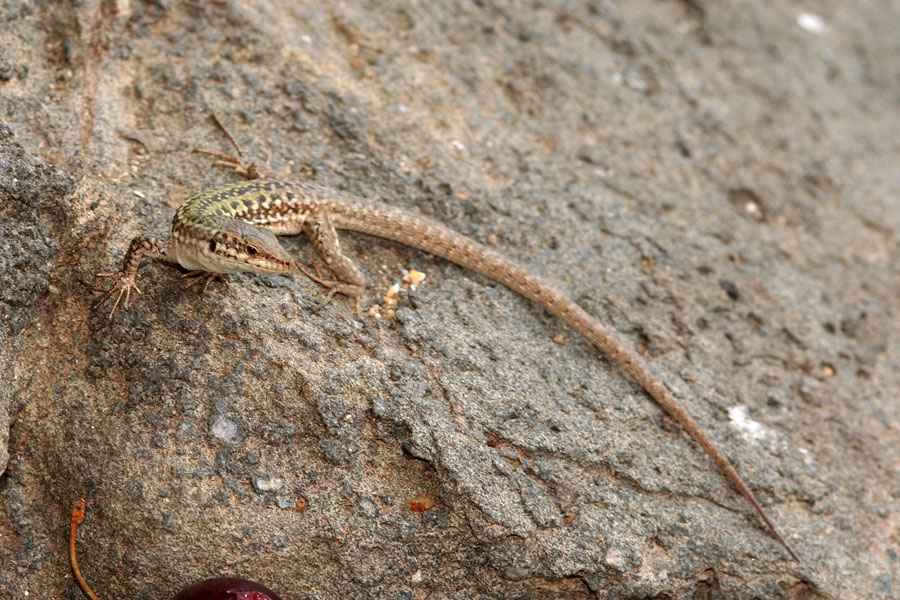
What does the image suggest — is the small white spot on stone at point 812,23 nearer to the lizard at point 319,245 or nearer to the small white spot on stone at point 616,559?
the lizard at point 319,245

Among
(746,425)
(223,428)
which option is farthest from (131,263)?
(746,425)

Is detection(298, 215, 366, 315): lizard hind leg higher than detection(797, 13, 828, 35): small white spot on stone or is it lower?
lower

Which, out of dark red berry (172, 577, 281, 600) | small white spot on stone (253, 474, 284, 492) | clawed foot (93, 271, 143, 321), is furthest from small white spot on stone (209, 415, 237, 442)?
clawed foot (93, 271, 143, 321)

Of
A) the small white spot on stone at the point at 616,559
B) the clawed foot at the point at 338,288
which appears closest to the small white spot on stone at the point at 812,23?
the clawed foot at the point at 338,288

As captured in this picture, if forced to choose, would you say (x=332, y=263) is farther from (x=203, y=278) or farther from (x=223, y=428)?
(x=223, y=428)

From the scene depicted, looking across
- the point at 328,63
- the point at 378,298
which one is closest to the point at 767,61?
the point at 328,63

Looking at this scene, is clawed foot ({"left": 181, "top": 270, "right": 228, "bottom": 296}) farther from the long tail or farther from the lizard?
the long tail
